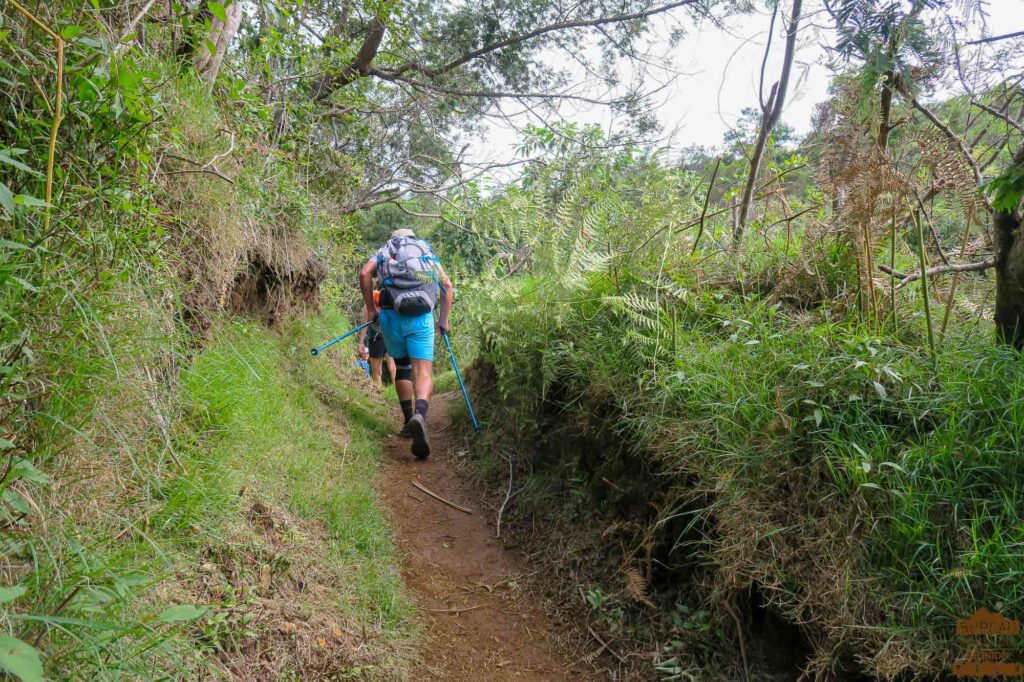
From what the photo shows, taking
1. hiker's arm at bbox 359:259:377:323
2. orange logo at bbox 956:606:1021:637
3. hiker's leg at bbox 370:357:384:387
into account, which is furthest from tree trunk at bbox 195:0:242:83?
orange logo at bbox 956:606:1021:637

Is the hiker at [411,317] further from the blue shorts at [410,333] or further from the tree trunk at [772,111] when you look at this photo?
the tree trunk at [772,111]

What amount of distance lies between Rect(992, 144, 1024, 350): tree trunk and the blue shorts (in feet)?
13.4

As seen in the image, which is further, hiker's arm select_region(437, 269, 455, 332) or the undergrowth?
hiker's arm select_region(437, 269, 455, 332)

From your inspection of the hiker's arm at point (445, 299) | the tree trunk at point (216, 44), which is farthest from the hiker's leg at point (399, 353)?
the tree trunk at point (216, 44)

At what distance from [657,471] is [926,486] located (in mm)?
1228

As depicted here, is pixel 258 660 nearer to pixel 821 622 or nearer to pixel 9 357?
pixel 9 357

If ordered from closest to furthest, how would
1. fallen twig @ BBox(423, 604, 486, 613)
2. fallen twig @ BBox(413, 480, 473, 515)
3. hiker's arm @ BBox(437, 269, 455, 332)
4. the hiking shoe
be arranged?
1. fallen twig @ BBox(423, 604, 486, 613)
2. fallen twig @ BBox(413, 480, 473, 515)
3. the hiking shoe
4. hiker's arm @ BBox(437, 269, 455, 332)

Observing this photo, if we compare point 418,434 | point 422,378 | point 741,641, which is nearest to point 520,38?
point 422,378

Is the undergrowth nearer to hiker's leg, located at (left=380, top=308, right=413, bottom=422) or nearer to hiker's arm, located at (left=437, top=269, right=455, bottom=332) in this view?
hiker's leg, located at (left=380, top=308, right=413, bottom=422)

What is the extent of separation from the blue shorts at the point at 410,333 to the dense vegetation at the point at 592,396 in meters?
0.78

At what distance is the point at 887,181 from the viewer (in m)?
2.73
